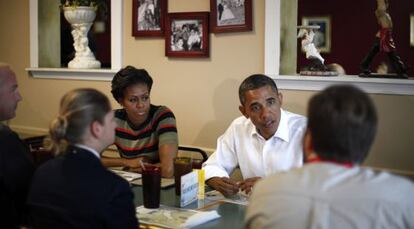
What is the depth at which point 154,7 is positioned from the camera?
11.9ft

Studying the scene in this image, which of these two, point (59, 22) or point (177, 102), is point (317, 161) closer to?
point (177, 102)

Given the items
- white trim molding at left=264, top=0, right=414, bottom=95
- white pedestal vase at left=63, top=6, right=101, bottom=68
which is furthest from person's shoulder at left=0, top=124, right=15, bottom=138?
white pedestal vase at left=63, top=6, right=101, bottom=68

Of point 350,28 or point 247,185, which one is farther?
point 350,28

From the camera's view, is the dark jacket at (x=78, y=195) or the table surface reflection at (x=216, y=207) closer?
the dark jacket at (x=78, y=195)

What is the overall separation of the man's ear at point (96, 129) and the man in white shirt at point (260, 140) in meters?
0.76

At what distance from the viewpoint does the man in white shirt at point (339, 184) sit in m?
1.12

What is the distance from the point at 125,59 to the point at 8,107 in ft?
5.95

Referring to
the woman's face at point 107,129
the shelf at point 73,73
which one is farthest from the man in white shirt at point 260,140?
the shelf at point 73,73

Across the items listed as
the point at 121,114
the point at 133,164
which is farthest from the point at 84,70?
the point at 133,164

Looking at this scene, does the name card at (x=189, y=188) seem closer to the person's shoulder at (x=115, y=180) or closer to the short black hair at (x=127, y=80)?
the person's shoulder at (x=115, y=180)

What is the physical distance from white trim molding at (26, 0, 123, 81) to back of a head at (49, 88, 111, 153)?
2227 mm

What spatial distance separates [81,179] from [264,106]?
106 cm

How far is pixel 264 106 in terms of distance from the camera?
2.37 meters

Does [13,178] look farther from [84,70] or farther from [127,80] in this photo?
[84,70]
